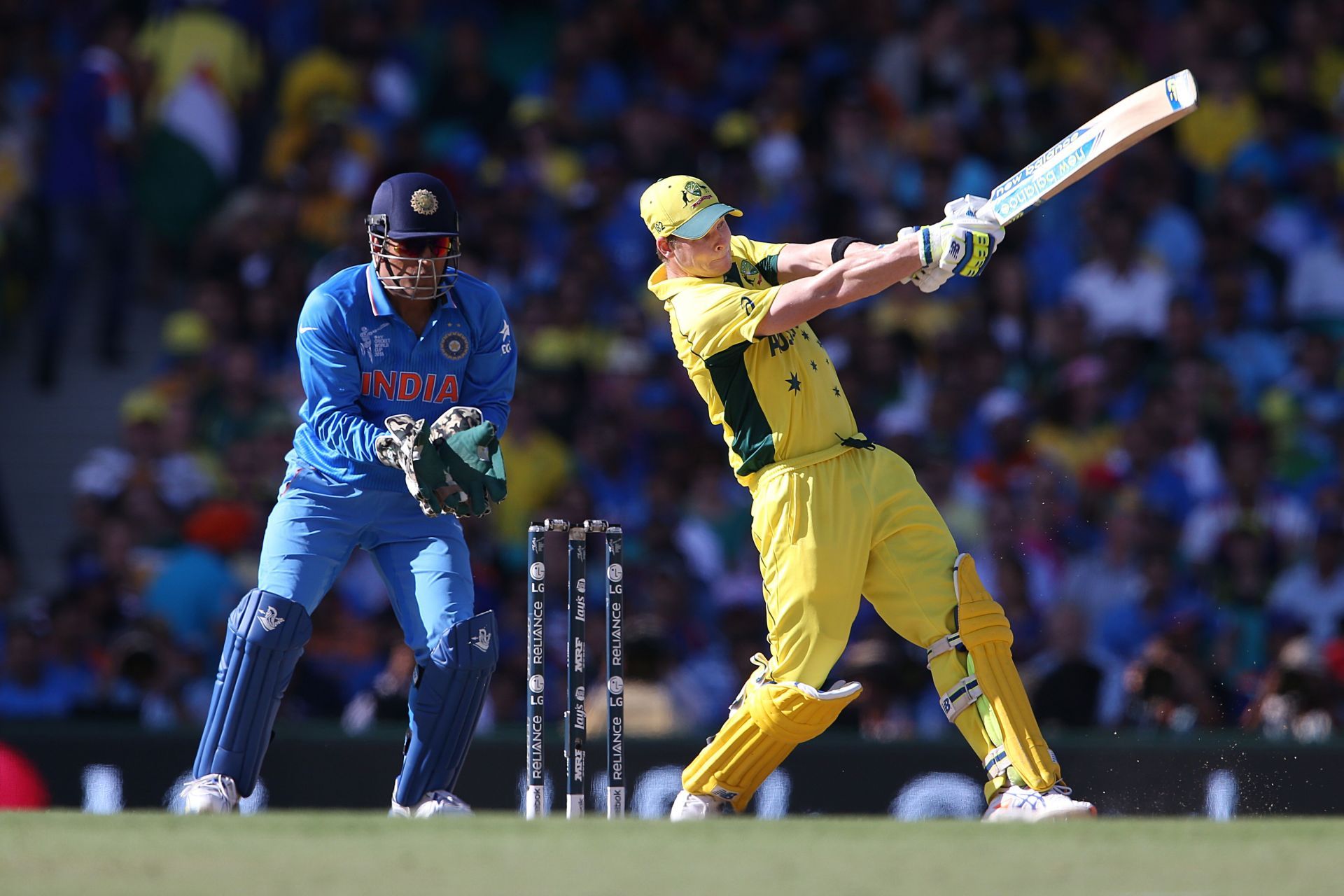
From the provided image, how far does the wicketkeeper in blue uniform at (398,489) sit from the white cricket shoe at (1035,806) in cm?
173

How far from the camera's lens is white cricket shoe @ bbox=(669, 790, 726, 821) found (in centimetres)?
640

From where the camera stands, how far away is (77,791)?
8.73 meters

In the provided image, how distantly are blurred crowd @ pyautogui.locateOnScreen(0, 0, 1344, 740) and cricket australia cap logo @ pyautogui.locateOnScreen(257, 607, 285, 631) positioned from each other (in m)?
2.98

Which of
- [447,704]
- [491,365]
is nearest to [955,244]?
[491,365]

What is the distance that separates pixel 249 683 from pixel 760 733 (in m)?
1.69

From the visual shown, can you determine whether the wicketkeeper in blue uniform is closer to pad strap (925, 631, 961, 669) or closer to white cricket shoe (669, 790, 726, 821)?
white cricket shoe (669, 790, 726, 821)

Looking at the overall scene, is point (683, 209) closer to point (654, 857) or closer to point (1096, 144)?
point (1096, 144)

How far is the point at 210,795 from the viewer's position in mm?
6074

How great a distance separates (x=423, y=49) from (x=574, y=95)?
141cm

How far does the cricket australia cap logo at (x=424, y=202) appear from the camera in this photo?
251 inches

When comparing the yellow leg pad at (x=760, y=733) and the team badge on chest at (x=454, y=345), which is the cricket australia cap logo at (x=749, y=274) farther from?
the yellow leg pad at (x=760, y=733)

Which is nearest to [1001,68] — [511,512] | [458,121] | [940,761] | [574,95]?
[574,95]

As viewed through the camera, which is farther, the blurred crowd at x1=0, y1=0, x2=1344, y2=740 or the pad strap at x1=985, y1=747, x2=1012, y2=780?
the blurred crowd at x1=0, y1=0, x2=1344, y2=740

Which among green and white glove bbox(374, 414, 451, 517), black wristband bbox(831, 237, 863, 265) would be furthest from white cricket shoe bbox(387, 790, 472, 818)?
black wristband bbox(831, 237, 863, 265)
